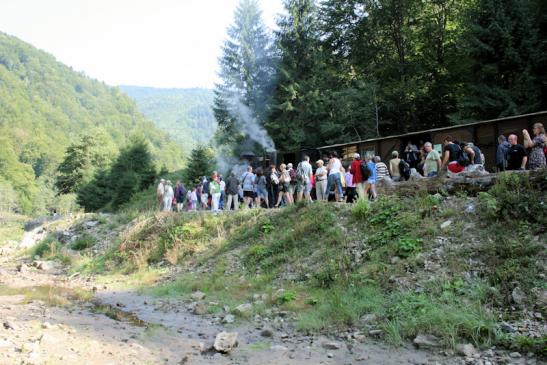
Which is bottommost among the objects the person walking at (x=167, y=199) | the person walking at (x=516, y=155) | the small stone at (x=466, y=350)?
the small stone at (x=466, y=350)

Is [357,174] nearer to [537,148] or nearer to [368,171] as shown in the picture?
[368,171]

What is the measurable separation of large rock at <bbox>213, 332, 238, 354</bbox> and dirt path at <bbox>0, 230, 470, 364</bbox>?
113 millimetres

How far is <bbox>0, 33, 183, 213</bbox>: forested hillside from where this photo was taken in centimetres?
9125

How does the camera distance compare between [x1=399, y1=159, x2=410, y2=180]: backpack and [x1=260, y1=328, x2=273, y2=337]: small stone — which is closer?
[x1=260, y1=328, x2=273, y2=337]: small stone

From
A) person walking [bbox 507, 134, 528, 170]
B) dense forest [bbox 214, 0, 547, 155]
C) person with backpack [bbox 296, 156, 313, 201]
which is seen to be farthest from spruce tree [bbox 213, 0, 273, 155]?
person walking [bbox 507, 134, 528, 170]

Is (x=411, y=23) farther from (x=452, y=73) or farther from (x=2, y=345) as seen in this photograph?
(x=2, y=345)

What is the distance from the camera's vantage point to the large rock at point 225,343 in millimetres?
7207

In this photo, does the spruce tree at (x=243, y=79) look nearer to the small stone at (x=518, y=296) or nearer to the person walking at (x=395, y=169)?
the person walking at (x=395, y=169)

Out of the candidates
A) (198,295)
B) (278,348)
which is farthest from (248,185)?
(278,348)

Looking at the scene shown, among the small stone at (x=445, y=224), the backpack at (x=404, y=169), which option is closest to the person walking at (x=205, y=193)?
the backpack at (x=404, y=169)

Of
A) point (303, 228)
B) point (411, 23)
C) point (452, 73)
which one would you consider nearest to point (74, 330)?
point (303, 228)

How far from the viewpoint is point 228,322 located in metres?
9.16

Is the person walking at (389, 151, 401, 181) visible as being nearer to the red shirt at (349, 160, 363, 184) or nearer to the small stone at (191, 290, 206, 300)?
the red shirt at (349, 160, 363, 184)

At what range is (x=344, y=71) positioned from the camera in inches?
1328
